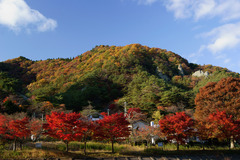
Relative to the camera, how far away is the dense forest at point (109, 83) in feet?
137

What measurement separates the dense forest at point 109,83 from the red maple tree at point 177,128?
59.4ft

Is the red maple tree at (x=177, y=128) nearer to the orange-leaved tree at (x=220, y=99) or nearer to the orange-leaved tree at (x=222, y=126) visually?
the orange-leaved tree at (x=222, y=126)

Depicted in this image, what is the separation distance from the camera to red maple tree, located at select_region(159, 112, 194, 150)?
1791cm

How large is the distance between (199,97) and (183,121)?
38.9ft

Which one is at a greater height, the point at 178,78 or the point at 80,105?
the point at 178,78

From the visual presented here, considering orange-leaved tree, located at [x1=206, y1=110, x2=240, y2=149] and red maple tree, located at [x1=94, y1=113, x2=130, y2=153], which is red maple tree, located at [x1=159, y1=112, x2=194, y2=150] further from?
red maple tree, located at [x1=94, y1=113, x2=130, y2=153]

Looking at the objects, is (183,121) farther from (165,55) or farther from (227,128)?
(165,55)

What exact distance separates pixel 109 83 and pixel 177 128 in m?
47.6

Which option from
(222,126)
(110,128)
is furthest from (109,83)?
(222,126)

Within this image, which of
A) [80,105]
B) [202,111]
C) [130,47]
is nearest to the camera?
[202,111]

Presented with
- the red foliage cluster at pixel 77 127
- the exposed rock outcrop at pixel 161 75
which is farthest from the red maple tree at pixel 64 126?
the exposed rock outcrop at pixel 161 75

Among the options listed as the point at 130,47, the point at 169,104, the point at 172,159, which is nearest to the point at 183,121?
the point at 172,159

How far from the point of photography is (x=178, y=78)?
6975 cm

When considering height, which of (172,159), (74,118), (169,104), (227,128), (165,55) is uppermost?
(165,55)
